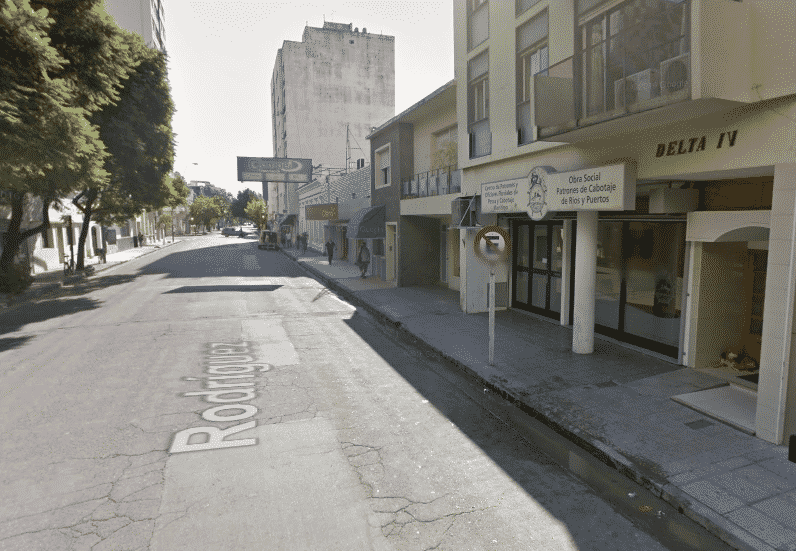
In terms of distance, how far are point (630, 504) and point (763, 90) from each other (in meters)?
4.69

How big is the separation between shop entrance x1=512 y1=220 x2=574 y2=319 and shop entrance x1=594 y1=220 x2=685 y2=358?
139 cm

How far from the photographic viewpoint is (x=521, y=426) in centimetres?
605

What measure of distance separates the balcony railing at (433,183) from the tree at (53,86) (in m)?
9.59

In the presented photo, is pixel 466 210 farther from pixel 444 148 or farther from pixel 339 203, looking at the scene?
pixel 339 203

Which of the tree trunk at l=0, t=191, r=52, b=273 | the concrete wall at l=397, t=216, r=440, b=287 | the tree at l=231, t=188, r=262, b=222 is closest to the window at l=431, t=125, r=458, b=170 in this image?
the concrete wall at l=397, t=216, r=440, b=287

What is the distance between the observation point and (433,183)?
1571 cm

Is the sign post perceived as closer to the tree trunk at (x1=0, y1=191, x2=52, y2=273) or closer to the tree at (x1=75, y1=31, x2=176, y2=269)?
the tree at (x1=75, y1=31, x2=176, y2=269)

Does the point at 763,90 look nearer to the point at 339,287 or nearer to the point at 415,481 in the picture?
the point at 415,481

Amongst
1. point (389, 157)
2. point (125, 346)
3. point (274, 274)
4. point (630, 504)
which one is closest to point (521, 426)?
point (630, 504)

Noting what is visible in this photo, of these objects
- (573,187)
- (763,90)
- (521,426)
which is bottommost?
(521,426)

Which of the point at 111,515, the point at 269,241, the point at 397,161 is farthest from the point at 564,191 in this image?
the point at 269,241

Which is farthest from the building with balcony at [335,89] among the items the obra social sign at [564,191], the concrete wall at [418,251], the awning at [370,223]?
the obra social sign at [564,191]

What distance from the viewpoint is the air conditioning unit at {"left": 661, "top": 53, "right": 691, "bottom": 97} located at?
582cm

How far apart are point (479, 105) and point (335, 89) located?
4996 cm
